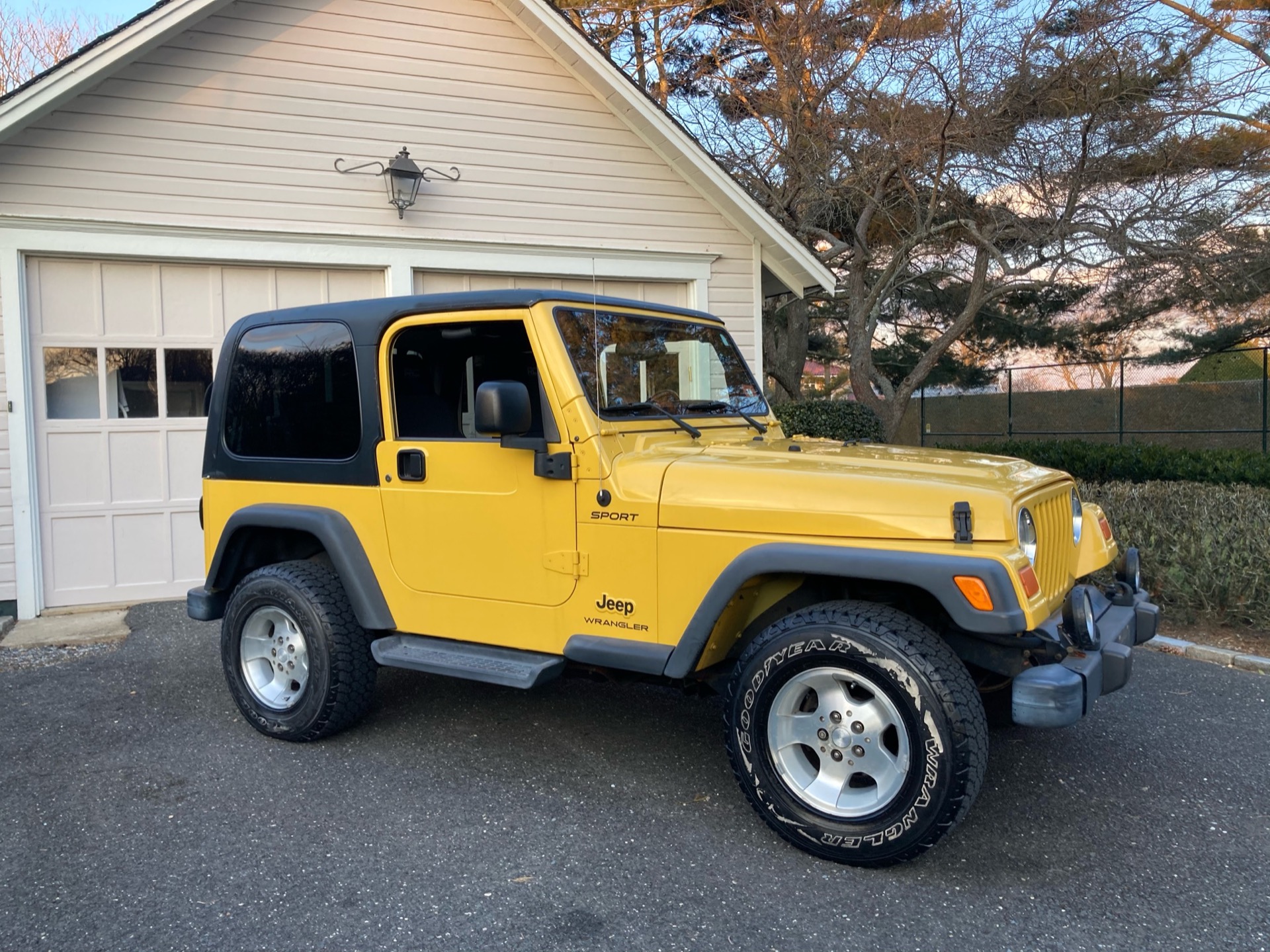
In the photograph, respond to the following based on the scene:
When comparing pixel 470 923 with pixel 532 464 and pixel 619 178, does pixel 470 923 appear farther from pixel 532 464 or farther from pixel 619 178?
pixel 619 178

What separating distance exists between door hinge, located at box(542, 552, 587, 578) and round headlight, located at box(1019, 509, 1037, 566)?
5.24 feet

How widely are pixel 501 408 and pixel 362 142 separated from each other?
5.51m

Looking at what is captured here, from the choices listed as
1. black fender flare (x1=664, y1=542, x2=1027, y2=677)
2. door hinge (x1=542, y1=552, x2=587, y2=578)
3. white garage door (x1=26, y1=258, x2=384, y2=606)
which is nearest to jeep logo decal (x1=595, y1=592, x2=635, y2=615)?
door hinge (x1=542, y1=552, x2=587, y2=578)

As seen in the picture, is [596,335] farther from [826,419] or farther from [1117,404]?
[1117,404]

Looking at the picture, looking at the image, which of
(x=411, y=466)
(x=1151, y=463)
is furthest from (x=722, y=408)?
(x=1151, y=463)

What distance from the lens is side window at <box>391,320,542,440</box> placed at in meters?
4.11

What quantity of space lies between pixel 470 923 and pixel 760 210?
7.39 meters

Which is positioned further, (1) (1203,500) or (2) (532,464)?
(1) (1203,500)

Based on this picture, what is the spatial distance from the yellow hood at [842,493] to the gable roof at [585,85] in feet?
18.6

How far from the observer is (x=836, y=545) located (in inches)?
126

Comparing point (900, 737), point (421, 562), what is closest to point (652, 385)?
point (421, 562)

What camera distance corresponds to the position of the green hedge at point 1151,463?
333 inches

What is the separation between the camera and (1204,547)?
20.7 feet

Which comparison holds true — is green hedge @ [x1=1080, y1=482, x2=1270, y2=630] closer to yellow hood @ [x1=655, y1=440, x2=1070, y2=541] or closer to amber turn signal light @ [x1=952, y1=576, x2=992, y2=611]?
yellow hood @ [x1=655, y1=440, x2=1070, y2=541]
